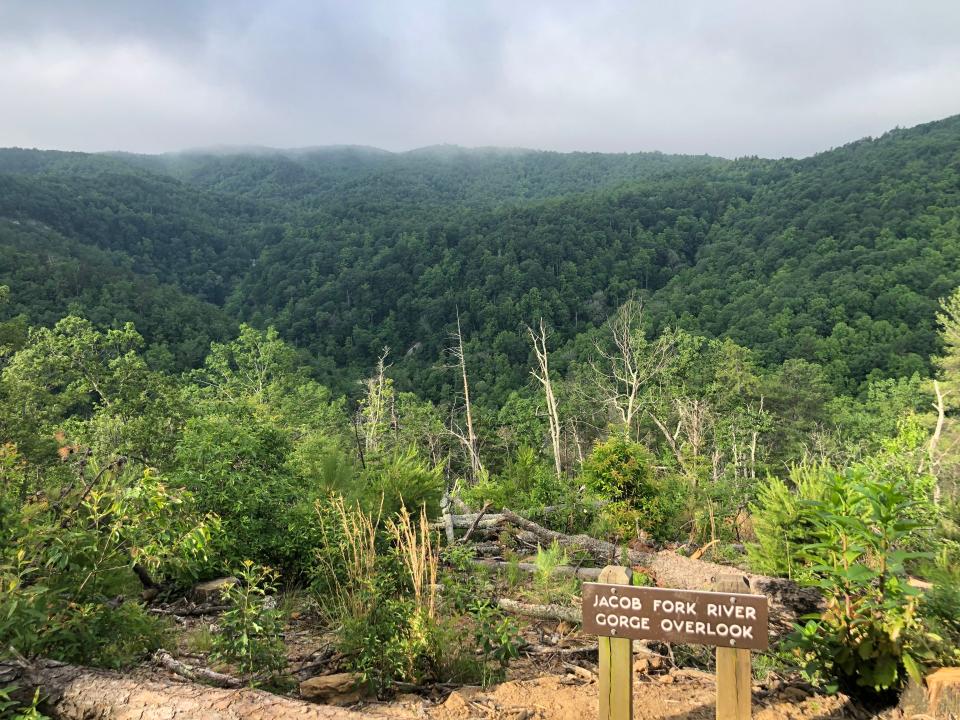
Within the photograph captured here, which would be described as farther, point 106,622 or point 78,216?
point 78,216

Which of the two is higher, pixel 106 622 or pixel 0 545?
pixel 0 545

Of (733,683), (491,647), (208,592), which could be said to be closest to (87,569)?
(208,592)

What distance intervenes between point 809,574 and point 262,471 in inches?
226

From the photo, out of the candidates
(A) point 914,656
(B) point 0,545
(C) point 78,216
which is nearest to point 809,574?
(A) point 914,656

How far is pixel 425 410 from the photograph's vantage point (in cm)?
3853

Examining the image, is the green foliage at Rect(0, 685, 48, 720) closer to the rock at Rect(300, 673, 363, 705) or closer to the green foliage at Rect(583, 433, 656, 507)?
the rock at Rect(300, 673, 363, 705)

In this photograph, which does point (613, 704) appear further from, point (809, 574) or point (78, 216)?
point (78, 216)

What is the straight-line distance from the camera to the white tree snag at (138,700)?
108 inches

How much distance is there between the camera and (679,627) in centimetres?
267

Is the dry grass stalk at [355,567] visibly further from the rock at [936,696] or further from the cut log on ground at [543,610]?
the rock at [936,696]

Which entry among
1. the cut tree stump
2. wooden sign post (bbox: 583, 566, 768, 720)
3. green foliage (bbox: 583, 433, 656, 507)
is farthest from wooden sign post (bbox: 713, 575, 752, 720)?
green foliage (bbox: 583, 433, 656, 507)

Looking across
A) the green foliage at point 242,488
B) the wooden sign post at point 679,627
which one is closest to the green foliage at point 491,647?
the wooden sign post at point 679,627

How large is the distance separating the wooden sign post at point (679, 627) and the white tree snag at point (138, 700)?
4.31ft

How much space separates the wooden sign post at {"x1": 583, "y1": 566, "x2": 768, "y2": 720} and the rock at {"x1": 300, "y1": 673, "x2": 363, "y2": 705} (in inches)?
66.3
